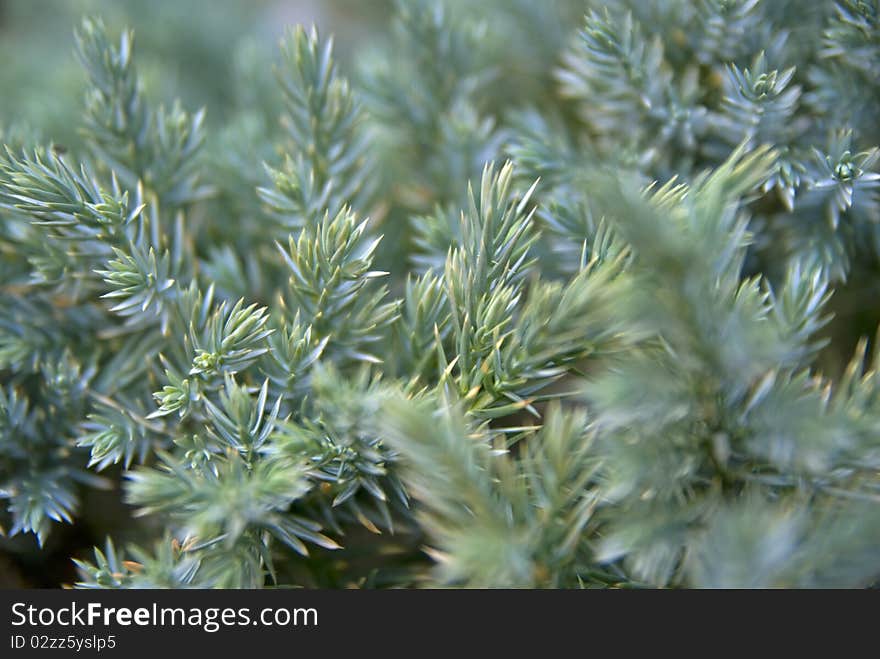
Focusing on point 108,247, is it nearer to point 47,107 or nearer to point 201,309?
point 201,309

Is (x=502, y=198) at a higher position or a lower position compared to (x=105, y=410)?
higher

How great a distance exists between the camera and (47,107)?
698 mm

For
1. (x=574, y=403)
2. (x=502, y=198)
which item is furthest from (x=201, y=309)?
(x=574, y=403)

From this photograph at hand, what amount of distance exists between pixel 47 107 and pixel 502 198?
52cm

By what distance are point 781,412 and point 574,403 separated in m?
0.27

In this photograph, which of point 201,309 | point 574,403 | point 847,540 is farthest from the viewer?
point 574,403

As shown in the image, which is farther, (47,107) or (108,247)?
(47,107)

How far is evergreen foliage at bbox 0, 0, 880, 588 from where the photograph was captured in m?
0.37

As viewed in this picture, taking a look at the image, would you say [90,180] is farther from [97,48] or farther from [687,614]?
[687,614]

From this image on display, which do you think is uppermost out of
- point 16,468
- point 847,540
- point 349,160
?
point 349,160

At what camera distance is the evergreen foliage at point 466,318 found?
14.5 inches

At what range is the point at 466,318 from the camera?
16.7 inches

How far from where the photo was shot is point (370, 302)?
47cm

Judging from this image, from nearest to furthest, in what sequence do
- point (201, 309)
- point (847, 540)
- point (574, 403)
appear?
point (847, 540)
point (201, 309)
point (574, 403)
